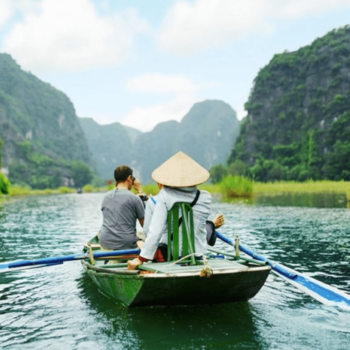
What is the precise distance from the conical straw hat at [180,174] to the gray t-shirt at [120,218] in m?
1.14

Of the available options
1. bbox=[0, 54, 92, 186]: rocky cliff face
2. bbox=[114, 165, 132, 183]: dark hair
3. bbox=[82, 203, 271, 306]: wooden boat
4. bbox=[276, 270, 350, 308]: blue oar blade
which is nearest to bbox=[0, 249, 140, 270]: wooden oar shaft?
bbox=[82, 203, 271, 306]: wooden boat

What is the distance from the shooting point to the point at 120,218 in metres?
5.77

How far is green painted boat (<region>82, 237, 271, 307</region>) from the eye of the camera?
4162mm

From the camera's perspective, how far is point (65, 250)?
9844mm

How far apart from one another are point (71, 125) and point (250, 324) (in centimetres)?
17750

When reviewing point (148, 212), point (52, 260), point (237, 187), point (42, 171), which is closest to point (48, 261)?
point (52, 260)

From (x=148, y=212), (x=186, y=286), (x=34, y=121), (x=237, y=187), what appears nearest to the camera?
(x=186, y=286)

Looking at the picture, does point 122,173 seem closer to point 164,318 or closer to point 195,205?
point 195,205

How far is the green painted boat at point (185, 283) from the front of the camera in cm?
416

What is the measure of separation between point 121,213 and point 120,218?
77 millimetres

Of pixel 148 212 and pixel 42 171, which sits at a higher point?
pixel 42 171

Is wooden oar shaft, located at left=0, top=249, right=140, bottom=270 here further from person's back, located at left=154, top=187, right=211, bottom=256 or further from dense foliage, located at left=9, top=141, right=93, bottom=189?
dense foliage, located at left=9, top=141, right=93, bottom=189

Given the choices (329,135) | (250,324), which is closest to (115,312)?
(250,324)

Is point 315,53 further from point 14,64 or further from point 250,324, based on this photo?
point 14,64
